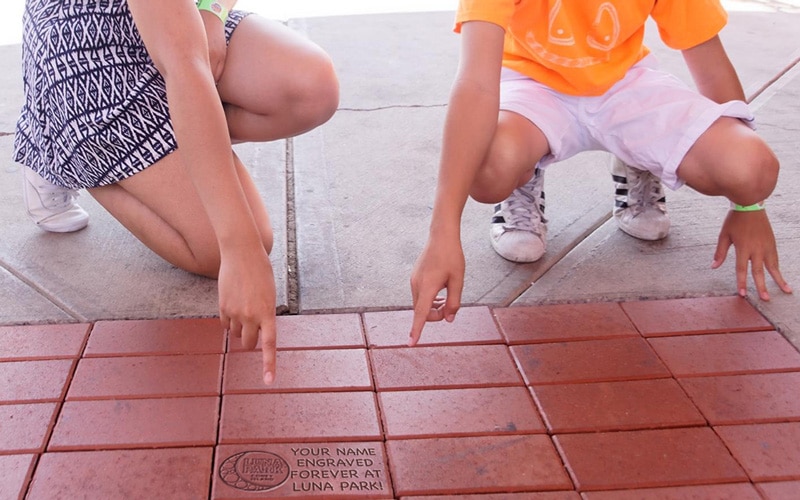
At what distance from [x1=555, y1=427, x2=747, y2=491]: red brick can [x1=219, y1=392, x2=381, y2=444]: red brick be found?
34 cm

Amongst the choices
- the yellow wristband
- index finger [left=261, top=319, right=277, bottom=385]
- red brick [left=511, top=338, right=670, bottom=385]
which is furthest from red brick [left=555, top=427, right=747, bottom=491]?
the yellow wristband

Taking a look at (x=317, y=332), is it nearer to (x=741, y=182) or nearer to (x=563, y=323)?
(x=563, y=323)

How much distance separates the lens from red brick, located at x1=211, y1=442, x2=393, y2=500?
1.38 meters

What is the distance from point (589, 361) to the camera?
171cm

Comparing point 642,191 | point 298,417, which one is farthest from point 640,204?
point 298,417

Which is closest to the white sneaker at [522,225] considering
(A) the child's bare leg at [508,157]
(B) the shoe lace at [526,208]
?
(B) the shoe lace at [526,208]

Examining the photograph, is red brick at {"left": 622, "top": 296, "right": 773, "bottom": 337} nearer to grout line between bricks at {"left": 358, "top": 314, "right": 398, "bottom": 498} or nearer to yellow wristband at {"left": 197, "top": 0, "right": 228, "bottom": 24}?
grout line between bricks at {"left": 358, "top": 314, "right": 398, "bottom": 498}

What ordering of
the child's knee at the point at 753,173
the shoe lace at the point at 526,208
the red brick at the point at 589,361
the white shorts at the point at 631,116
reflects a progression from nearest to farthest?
the red brick at the point at 589,361 → the child's knee at the point at 753,173 → the white shorts at the point at 631,116 → the shoe lace at the point at 526,208

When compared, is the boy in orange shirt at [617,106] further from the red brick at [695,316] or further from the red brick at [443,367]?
the red brick at [443,367]

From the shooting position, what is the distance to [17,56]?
3598mm

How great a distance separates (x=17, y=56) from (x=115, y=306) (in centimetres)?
216

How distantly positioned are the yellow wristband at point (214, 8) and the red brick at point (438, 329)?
2.69ft

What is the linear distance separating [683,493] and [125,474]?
0.90 m

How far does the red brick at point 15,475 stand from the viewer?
1.37m
